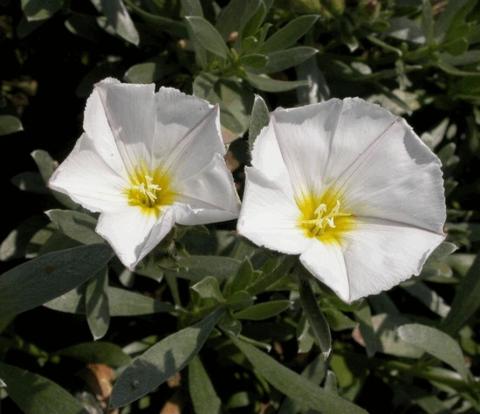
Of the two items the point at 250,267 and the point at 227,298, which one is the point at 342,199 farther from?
the point at 227,298

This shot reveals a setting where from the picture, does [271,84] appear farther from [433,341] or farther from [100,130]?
[433,341]

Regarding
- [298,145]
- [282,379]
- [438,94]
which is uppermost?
[298,145]

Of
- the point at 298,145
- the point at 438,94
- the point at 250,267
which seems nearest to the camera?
the point at 298,145

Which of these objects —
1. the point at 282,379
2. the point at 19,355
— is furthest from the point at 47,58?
the point at 282,379

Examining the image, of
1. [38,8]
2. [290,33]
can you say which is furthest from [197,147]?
[38,8]

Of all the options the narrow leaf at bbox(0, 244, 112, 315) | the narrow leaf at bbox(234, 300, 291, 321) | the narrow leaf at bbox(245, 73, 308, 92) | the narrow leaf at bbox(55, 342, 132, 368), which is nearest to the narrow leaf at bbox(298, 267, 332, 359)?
the narrow leaf at bbox(234, 300, 291, 321)

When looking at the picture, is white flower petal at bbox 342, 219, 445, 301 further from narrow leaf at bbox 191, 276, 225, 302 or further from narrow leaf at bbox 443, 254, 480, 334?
narrow leaf at bbox 443, 254, 480, 334
